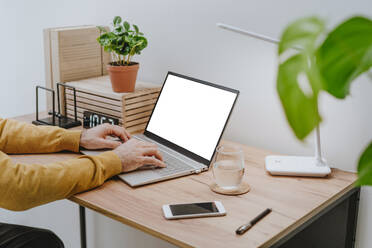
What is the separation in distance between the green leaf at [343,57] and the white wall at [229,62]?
3.45ft

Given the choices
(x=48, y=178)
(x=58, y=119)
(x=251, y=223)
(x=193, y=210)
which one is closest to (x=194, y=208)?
(x=193, y=210)

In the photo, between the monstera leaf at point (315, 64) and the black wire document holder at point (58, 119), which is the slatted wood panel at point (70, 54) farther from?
the monstera leaf at point (315, 64)

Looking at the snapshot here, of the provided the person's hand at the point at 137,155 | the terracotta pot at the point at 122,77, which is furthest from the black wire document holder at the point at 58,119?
the person's hand at the point at 137,155

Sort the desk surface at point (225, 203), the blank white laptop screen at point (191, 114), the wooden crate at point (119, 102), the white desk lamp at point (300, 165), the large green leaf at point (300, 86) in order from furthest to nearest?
the wooden crate at point (119, 102) → the blank white laptop screen at point (191, 114) → the white desk lamp at point (300, 165) → the desk surface at point (225, 203) → the large green leaf at point (300, 86)

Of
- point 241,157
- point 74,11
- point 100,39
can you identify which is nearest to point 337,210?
point 241,157

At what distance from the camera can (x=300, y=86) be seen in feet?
1.17

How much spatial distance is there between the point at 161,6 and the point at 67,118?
0.58 meters

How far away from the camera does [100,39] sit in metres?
1.73

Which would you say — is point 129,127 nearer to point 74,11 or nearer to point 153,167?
point 153,167

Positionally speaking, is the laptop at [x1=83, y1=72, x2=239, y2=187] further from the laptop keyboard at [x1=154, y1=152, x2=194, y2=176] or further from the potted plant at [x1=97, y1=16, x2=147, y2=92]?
the potted plant at [x1=97, y1=16, x2=147, y2=92]

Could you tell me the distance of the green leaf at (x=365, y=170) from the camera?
44 cm

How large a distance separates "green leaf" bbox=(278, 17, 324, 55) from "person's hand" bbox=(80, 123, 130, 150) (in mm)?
1205

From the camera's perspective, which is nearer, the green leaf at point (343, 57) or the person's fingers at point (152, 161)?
the green leaf at point (343, 57)

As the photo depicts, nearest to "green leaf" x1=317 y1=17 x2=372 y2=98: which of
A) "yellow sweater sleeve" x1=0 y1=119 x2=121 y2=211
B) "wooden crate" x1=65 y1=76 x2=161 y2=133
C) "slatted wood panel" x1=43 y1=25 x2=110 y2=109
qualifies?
"yellow sweater sleeve" x1=0 y1=119 x2=121 y2=211
